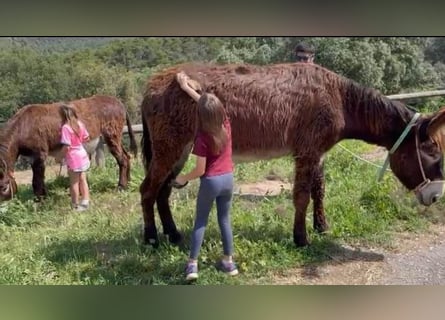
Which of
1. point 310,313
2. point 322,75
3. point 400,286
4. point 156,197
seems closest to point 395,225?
point 400,286

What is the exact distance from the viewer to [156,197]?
9.34 feet

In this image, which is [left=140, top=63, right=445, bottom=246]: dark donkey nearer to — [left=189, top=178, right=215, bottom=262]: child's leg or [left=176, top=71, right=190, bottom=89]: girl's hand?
[left=176, top=71, right=190, bottom=89]: girl's hand

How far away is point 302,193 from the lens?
9.34 feet

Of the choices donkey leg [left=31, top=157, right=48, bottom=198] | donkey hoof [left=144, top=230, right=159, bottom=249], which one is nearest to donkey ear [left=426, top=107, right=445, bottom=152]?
donkey hoof [left=144, top=230, right=159, bottom=249]

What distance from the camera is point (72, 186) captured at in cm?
288

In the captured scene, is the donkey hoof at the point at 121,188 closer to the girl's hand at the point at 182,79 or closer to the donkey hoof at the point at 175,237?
the donkey hoof at the point at 175,237

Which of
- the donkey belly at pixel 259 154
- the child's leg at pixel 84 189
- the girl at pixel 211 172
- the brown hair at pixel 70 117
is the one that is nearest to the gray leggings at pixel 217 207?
the girl at pixel 211 172

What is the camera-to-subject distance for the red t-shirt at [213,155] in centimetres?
264

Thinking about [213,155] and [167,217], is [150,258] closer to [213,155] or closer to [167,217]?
[167,217]

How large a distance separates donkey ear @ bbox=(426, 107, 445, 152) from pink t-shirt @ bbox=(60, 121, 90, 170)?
1.59m
